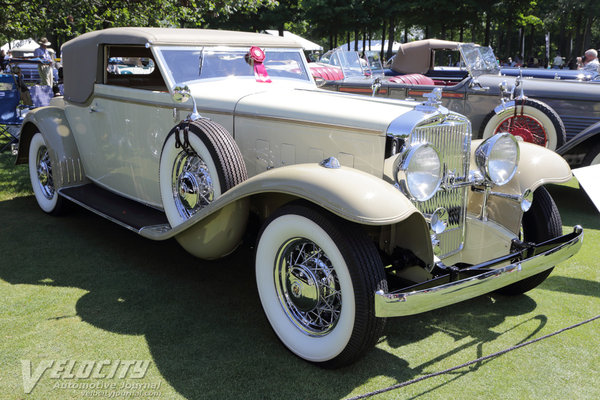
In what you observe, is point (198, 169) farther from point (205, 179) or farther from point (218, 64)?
point (218, 64)

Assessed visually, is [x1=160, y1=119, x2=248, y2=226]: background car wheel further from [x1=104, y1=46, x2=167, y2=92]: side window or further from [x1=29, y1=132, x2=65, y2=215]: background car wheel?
[x1=29, y1=132, x2=65, y2=215]: background car wheel

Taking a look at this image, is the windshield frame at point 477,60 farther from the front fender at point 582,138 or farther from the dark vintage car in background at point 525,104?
the front fender at point 582,138

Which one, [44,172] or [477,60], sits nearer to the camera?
[44,172]

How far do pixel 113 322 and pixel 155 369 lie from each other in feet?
2.01

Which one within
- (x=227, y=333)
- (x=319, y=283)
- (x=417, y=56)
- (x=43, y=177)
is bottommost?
(x=227, y=333)

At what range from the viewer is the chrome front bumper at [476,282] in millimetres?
2248

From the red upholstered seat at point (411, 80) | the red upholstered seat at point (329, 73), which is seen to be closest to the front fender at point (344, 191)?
the red upholstered seat at point (411, 80)

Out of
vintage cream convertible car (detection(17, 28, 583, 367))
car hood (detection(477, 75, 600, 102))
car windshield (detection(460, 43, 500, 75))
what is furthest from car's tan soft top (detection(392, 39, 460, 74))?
vintage cream convertible car (detection(17, 28, 583, 367))

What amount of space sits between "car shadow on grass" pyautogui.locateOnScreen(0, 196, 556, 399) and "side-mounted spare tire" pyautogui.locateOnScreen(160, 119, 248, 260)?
0.45m

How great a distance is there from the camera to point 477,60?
25.4 ft

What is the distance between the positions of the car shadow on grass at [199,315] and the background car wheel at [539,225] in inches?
5.4

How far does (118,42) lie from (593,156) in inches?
207

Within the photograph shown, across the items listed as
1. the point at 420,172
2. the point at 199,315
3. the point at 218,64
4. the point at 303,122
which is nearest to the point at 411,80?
the point at 218,64

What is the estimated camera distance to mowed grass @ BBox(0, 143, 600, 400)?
98.0 inches
